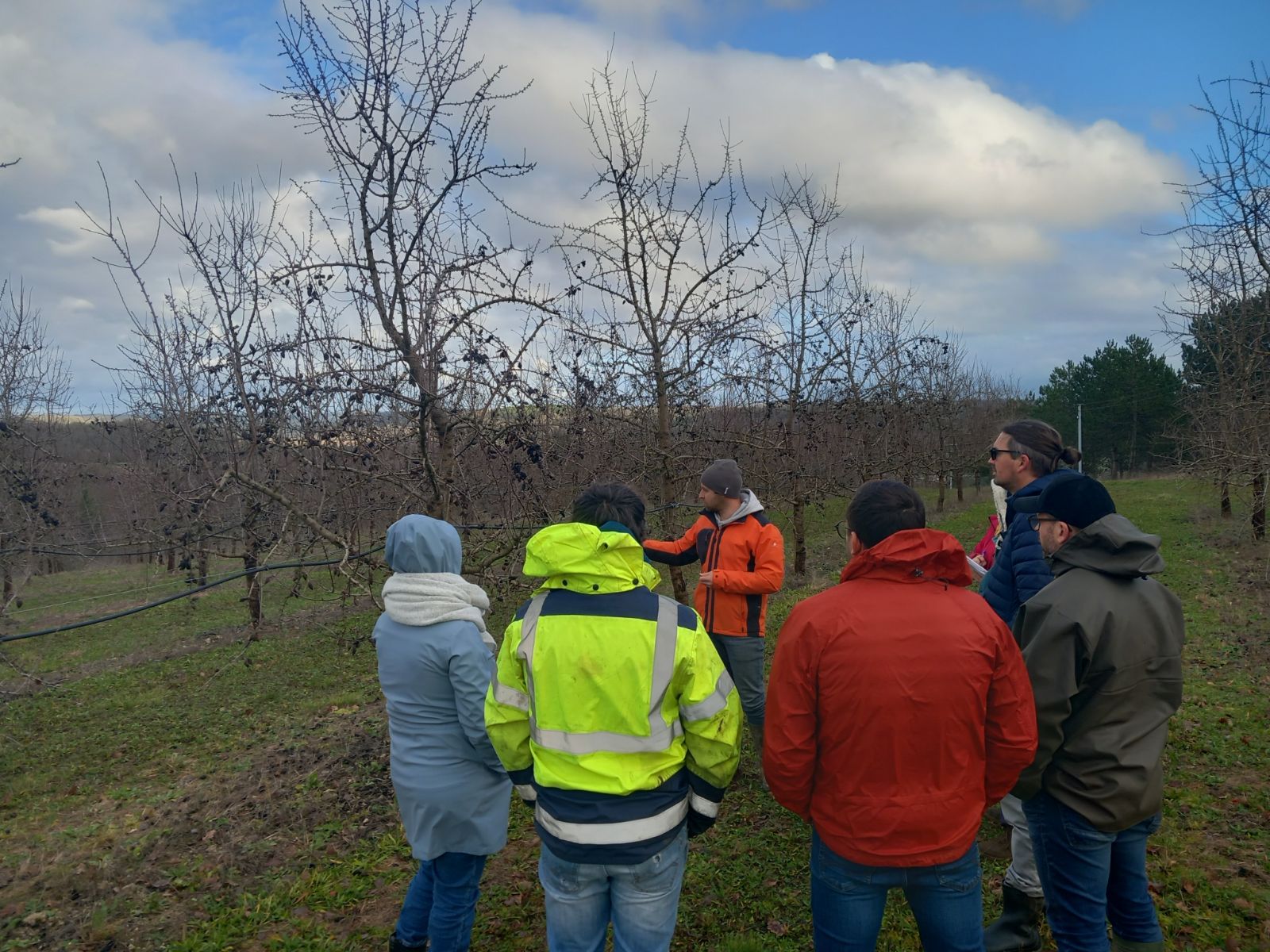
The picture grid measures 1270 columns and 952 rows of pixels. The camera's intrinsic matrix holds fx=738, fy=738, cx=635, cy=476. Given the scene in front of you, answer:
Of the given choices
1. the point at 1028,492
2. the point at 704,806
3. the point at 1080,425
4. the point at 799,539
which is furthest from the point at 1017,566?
the point at 1080,425

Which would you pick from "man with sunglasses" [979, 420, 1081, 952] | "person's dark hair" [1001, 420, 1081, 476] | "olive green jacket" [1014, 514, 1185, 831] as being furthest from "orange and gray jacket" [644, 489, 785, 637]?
"olive green jacket" [1014, 514, 1185, 831]

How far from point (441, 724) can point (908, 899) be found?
157 cm

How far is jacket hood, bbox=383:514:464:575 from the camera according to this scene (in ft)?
8.57

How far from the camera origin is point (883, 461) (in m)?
14.3

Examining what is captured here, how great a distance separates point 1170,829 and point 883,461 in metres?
10.9

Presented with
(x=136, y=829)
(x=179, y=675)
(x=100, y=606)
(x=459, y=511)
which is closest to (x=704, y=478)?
(x=459, y=511)

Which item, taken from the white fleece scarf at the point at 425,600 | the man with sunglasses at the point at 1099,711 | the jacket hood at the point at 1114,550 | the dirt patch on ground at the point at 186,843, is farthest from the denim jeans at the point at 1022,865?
the dirt patch on ground at the point at 186,843

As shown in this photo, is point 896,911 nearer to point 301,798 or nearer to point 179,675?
point 301,798

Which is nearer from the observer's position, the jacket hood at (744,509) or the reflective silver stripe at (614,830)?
the reflective silver stripe at (614,830)

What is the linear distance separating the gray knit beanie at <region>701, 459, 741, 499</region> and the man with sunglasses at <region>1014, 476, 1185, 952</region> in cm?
181

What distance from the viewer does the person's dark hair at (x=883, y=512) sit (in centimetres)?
206

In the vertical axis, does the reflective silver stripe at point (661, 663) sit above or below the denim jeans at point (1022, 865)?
above

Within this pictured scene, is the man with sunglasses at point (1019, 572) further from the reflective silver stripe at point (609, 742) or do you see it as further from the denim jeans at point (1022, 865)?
the reflective silver stripe at point (609, 742)

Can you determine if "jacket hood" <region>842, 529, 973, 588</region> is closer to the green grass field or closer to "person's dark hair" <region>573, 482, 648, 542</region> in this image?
"person's dark hair" <region>573, 482, 648, 542</region>
